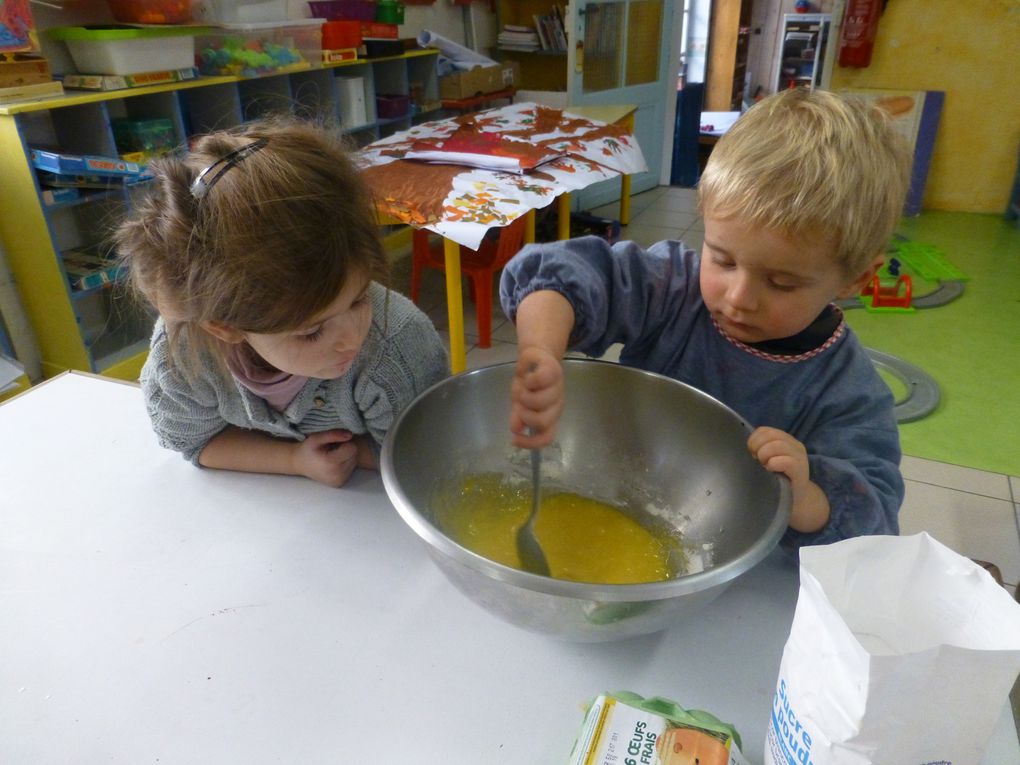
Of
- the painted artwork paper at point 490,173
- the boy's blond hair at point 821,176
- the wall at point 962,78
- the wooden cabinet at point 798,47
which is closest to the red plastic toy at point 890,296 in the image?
the painted artwork paper at point 490,173

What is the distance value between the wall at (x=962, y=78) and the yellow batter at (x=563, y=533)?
3.73m

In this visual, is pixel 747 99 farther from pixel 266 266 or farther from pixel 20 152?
pixel 266 266

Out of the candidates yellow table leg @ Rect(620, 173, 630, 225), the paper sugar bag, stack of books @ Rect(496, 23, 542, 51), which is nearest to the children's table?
yellow table leg @ Rect(620, 173, 630, 225)

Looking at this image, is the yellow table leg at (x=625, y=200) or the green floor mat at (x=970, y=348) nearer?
the green floor mat at (x=970, y=348)

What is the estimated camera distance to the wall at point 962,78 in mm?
3322

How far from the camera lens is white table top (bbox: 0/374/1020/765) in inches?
19.0

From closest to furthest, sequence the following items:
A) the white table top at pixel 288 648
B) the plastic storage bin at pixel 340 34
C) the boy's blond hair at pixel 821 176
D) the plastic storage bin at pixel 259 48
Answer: the white table top at pixel 288 648 < the boy's blond hair at pixel 821 176 < the plastic storage bin at pixel 259 48 < the plastic storage bin at pixel 340 34

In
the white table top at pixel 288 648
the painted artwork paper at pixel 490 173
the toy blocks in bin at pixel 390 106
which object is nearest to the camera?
the white table top at pixel 288 648

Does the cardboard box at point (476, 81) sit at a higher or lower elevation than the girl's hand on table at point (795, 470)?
higher

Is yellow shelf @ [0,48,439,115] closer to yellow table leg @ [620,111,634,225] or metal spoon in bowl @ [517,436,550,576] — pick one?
yellow table leg @ [620,111,634,225]

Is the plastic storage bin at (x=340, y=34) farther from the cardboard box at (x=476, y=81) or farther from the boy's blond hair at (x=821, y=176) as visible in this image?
the boy's blond hair at (x=821, y=176)

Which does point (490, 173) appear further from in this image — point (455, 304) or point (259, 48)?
point (259, 48)

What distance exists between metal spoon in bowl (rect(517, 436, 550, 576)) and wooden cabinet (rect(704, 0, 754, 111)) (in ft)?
19.3

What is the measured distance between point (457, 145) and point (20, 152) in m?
1.17
